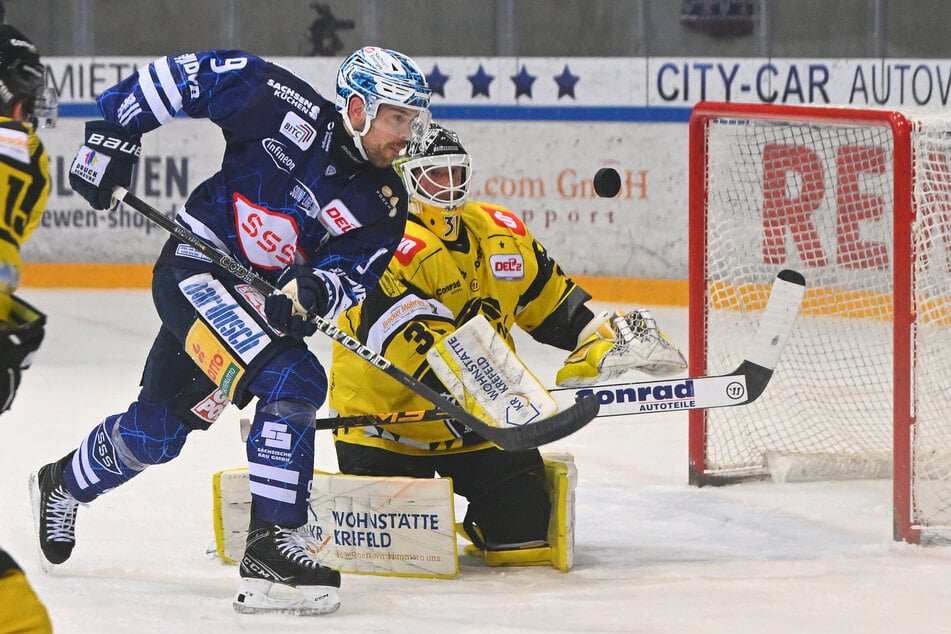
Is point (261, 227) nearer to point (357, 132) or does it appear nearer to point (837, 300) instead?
point (357, 132)

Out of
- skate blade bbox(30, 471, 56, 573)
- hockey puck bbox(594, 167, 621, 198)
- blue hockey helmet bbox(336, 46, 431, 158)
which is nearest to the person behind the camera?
blue hockey helmet bbox(336, 46, 431, 158)

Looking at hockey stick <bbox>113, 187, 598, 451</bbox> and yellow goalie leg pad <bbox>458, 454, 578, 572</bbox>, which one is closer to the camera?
hockey stick <bbox>113, 187, 598, 451</bbox>

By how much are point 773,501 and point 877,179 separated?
216 cm

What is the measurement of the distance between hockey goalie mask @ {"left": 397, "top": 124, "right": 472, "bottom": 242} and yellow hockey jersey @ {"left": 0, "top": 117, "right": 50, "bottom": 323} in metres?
1.27

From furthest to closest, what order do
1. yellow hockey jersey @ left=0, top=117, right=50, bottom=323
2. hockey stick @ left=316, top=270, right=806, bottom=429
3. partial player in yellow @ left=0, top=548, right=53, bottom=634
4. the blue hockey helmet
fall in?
1. hockey stick @ left=316, top=270, right=806, bottom=429
2. the blue hockey helmet
3. yellow hockey jersey @ left=0, top=117, right=50, bottom=323
4. partial player in yellow @ left=0, top=548, right=53, bottom=634

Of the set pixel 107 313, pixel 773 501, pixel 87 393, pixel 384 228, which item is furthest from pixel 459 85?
pixel 384 228

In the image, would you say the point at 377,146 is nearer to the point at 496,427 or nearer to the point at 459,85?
the point at 496,427

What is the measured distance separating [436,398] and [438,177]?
0.54 meters

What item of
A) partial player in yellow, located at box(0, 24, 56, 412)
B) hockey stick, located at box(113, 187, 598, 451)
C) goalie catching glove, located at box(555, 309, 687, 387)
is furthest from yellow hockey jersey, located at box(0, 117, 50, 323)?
goalie catching glove, located at box(555, 309, 687, 387)

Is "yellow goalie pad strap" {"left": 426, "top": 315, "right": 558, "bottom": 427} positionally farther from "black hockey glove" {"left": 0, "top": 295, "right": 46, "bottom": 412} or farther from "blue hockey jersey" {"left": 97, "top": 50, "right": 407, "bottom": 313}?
"black hockey glove" {"left": 0, "top": 295, "right": 46, "bottom": 412}

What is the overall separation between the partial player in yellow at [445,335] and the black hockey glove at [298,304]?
40 cm

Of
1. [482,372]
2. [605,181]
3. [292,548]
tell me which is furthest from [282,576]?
[605,181]

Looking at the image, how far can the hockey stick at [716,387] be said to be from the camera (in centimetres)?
322

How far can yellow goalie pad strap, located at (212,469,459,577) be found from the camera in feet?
9.87
